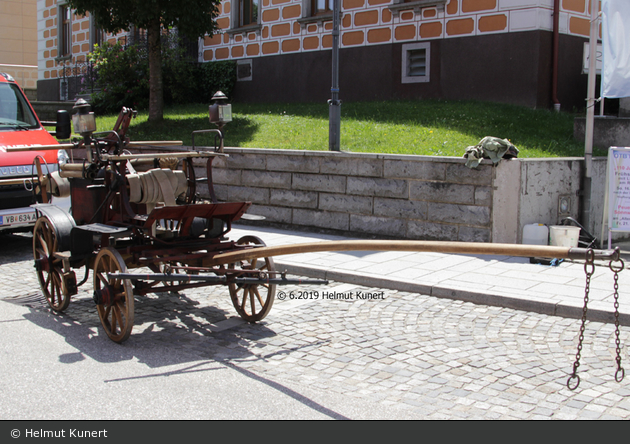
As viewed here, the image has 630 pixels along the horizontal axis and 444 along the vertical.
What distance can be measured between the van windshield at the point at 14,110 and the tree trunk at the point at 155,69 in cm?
509

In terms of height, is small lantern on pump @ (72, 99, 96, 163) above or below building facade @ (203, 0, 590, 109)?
below

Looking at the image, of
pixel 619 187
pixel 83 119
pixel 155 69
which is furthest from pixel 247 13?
pixel 83 119

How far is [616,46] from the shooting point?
8.98 metres

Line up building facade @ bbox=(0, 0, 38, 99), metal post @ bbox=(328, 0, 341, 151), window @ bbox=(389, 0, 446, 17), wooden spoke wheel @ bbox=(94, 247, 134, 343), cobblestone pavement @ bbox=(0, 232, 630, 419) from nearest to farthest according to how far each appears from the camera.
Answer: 1. cobblestone pavement @ bbox=(0, 232, 630, 419)
2. wooden spoke wheel @ bbox=(94, 247, 134, 343)
3. metal post @ bbox=(328, 0, 341, 151)
4. window @ bbox=(389, 0, 446, 17)
5. building facade @ bbox=(0, 0, 38, 99)

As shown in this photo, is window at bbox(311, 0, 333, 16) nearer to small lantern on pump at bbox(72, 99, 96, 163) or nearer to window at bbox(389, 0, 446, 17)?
window at bbox(389, 0, 446, 17)

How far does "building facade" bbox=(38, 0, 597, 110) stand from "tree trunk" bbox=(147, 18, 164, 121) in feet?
15.6

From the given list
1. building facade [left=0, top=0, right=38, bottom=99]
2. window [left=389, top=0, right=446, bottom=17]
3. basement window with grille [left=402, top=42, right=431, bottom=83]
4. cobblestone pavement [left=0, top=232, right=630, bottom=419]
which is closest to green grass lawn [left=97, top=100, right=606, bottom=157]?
basement window with grille [left=402, top=42, right=431, bottom=83]

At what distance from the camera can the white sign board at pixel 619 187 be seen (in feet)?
28.5

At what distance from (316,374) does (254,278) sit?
111cm

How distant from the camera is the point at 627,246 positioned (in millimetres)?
9766

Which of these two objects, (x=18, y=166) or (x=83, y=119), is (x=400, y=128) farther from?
(x=83, y=119)

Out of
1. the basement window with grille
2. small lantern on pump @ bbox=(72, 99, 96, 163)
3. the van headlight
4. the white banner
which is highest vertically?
the basement window with grille

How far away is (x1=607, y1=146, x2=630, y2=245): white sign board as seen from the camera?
868 centimetres

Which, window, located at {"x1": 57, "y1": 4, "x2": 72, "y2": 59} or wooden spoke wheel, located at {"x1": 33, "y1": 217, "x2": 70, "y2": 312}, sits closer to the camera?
wooden spoke wheel, located at {"x1": 33, "y1": 217, "x2": 70, "y2": 312}
